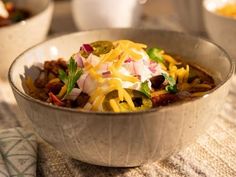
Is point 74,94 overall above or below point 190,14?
above

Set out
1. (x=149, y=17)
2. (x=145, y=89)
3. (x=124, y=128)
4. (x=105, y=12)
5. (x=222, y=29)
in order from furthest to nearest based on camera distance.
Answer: (x=149, y=17)
(x=105, y=12)
(x=222, y=29)
(x=145, y=89)
(x=124, y=128)

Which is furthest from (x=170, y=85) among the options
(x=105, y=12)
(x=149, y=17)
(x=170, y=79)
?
(x=149, y=17)

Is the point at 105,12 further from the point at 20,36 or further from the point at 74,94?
the point at 74,94

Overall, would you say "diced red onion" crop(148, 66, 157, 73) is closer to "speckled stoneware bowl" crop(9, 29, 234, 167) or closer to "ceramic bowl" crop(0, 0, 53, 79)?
"speckled stoneware bowl" crop(9, 29, 234, 167)

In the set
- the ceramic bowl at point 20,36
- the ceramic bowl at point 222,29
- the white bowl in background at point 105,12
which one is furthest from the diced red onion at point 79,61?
the white bowl in background at point 105,12

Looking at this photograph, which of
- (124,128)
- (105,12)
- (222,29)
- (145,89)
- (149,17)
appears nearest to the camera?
(124,128)

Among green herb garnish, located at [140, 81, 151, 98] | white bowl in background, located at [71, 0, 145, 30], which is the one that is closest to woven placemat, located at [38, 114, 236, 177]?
green herb garnish, located at [140, 81, 151, 98]
